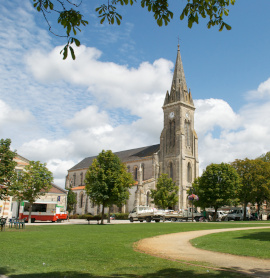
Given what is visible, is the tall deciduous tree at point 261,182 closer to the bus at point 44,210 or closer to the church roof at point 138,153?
the church roof at point 138,153

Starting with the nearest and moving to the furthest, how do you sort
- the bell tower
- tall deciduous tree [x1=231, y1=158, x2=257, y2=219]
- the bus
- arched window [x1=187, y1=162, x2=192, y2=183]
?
the bus
tall deciduous tree [x1=231, y1=158, x2=257, y2=219]
the bell tower
arched window [x1=187, y1=162, x2=192, y2=183]

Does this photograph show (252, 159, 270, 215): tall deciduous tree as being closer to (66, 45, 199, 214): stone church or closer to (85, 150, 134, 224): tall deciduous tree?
(66, 45, 199, 214): stone church

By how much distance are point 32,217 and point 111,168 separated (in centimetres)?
1445

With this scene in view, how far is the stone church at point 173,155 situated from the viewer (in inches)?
2689

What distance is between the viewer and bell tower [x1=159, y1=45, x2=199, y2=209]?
6938cm

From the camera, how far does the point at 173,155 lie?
7112 centimetres

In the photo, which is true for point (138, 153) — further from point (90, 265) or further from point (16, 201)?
point (90, 265)

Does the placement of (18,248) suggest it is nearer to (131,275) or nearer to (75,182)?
(131,275)

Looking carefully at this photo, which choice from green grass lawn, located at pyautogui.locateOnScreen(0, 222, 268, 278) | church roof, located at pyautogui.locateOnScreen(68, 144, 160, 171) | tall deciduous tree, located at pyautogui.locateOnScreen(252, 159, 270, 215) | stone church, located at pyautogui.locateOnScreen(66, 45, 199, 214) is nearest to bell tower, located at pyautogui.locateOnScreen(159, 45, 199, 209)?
stone church, located at pyautogui.locateOnScreen(66, 45, 199, 214)

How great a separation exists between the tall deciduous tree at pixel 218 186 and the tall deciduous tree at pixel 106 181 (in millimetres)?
19283

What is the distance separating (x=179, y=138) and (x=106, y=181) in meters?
38.5

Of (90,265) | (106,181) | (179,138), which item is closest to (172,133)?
(179,138)

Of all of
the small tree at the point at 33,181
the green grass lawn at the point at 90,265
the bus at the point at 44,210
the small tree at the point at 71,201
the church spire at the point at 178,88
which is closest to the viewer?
the green grass lawn at the point at 90,265

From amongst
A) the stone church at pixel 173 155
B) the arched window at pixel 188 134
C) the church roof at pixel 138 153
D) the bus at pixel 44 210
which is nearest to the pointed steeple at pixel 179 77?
the stone church at pixel 173 155
